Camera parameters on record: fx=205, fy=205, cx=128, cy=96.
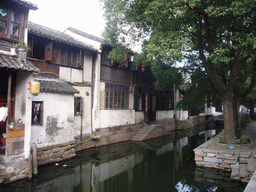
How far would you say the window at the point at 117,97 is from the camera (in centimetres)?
1513

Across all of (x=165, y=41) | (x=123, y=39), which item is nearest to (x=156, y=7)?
(x=165, y=41)

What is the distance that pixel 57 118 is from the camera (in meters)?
10.7

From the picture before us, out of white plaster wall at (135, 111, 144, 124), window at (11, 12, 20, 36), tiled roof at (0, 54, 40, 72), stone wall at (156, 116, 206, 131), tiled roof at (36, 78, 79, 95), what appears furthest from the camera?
stone wall at (156, 116, 206, 131)

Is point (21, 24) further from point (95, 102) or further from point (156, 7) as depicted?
point (95, 102)

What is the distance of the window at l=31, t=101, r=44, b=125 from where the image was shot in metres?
9.79

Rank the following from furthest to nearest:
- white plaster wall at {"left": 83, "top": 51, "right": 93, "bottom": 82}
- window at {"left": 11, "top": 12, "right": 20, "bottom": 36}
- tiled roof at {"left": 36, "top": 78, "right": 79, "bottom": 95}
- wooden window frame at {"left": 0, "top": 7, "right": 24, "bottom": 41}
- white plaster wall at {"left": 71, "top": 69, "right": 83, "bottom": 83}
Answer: white plaster wall at {"left": 83, "top": 51, "right": 93, "bottom": 82}
white plaster wall at {"left": 71, "top": 69, "right": 83, "bottom": 83}
tiled roof at {"left": 36, "top": 78, "right": 79, "bottom": 95}
window at {"left": 11, "top": 12, "right": 20, "bottom": 36}
wooden window frame at {"left": 0, "top": 7, "right": 24, "bottom": 41}

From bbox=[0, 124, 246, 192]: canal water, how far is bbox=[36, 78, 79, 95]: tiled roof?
362cm

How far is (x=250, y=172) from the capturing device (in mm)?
7770

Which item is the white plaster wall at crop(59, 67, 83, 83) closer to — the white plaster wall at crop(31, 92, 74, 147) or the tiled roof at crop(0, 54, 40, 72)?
the white plaster wall at crop(31, 92, 74, 147)

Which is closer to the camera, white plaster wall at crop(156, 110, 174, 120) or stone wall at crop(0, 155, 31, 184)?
stone wall at crop(0, 155, 31, 184)

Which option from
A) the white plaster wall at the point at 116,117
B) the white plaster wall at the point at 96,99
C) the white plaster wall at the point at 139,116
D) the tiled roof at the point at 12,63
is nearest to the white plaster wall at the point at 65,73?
the white plaster wall at the point at 96,99

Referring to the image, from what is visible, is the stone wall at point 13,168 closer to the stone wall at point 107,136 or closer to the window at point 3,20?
the stone wall at point 107,136

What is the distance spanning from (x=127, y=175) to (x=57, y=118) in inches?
182

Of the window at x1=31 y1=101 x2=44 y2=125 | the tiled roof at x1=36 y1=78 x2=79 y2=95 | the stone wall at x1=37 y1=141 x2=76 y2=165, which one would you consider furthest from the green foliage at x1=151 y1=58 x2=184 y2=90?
the window at x1=31 y1=101 x2=44 y2=125
